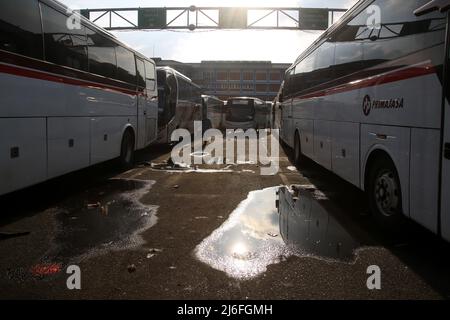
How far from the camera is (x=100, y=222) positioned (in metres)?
6.44

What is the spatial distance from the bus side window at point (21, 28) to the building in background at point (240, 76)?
85269 millimetres

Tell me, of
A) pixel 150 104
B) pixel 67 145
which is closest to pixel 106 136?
pixel 67 145

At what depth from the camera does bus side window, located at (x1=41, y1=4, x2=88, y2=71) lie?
24.1ft

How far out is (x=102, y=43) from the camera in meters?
10.1

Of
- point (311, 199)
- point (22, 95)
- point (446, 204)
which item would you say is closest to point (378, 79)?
point (446, 204)

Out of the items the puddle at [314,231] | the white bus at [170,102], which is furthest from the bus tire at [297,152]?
the white bus at [170,102]

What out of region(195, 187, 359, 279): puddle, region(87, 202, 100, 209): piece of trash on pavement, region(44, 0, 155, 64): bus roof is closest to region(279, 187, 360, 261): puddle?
region(195, 187, 359, 279): puddle

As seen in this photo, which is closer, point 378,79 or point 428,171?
point 428,171

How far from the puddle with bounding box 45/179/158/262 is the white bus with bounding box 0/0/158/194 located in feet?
2.47

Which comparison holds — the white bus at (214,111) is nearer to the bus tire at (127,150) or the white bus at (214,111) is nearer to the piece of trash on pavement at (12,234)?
the bus tire at (127,150)

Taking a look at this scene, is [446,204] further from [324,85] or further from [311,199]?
[324,85]

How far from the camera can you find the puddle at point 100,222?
525cm

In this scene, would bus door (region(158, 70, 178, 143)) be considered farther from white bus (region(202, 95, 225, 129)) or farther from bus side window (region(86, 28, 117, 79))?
white bus (region(202, 95, 225, 129))
